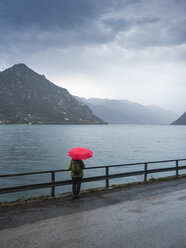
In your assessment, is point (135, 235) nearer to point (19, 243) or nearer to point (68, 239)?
point (68, 239)

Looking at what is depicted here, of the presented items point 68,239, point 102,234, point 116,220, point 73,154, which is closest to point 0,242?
point 68,239

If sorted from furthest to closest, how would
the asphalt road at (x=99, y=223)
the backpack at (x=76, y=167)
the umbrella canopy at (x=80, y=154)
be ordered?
the backpack at (x=76, y=167)
the umbrella canopy at (x=80, y=154)
the asphalt road at (x=99, y=223)

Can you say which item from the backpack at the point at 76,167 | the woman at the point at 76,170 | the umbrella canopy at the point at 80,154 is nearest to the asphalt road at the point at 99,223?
the woman at the point at 76,170

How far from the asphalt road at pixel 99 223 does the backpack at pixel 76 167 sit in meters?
1.25

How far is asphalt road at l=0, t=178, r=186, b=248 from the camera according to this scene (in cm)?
579

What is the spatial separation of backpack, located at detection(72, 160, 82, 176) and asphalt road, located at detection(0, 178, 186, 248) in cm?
125

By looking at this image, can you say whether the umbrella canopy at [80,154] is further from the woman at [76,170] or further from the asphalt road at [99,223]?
the asphalt road at [99,223]

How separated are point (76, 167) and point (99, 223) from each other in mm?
2935

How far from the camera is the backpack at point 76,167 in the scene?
9.39 metres

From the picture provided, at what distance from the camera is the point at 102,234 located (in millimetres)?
6242

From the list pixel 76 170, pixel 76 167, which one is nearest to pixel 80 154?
pixel 76 167

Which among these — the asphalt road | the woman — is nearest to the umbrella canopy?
the woman

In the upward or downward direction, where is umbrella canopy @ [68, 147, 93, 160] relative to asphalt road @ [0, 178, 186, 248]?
upward

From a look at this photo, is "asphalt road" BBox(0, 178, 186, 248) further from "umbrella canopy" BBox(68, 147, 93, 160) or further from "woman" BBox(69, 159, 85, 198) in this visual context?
"umbrella canopy" BBox(68, 147, 93, 160)
